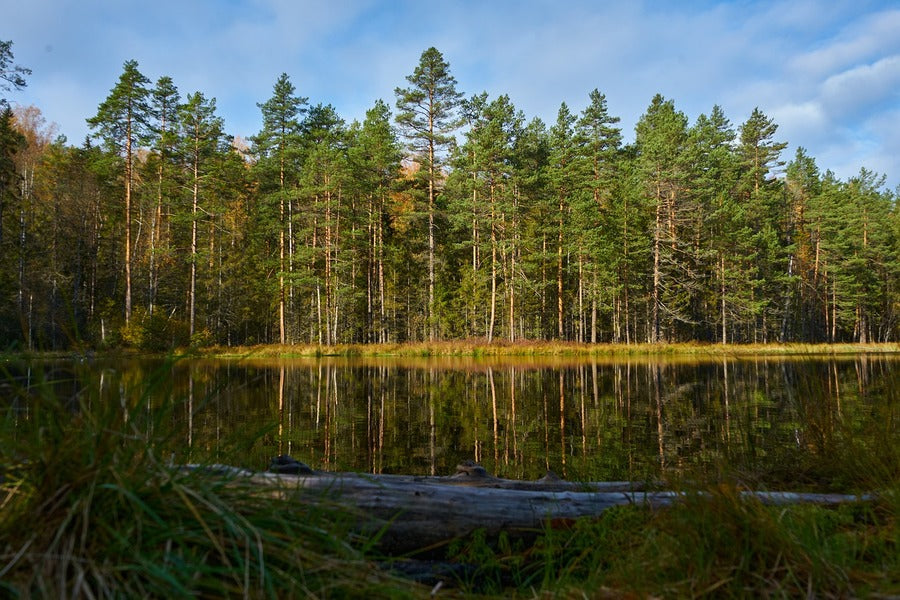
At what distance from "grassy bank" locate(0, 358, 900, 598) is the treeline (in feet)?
92.4

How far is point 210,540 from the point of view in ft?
4.33

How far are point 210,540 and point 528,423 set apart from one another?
22.6 ft

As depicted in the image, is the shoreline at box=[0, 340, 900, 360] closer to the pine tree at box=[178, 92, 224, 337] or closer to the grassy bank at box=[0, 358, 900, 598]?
the pine tree at box=[178, 92, 224, 337]

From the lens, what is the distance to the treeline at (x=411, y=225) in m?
→ 30.8

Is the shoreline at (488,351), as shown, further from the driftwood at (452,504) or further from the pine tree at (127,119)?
the driftwood at (452,504)

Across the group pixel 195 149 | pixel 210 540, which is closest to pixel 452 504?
pixel 210 540

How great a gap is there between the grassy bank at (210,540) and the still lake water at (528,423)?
7.6 inches

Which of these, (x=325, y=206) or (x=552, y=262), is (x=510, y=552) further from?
(x=552, y=262)

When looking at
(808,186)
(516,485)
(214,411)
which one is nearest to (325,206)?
(214,411)

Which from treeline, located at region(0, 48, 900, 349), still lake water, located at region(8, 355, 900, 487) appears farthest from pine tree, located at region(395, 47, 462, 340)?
still lake water, located at region(8, 355, 900, 487)

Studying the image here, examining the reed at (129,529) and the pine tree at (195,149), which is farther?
the pine tree at (195,149)

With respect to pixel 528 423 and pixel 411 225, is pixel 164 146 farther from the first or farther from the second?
pixel 528 423

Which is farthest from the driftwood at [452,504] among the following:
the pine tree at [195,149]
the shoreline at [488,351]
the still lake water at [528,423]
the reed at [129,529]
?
the pine tree at [195,149]

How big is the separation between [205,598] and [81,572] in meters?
0.30
